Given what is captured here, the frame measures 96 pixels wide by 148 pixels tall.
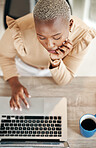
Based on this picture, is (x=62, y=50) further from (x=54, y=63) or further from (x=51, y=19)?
(x=51, y=19)

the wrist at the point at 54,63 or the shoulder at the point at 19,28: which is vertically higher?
the shoulder at the point at 19,28

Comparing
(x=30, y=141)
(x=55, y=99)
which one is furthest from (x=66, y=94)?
(x=30, y=141)

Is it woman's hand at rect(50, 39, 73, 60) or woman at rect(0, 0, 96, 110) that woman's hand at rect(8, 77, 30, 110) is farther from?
woman's hand at rect(50, 39, 73, 60)

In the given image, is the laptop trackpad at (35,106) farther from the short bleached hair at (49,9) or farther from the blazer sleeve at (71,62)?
the short bleached hair at (49,9)

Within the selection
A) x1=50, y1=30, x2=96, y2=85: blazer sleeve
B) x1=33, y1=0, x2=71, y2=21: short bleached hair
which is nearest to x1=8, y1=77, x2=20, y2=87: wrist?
x1=50, y1=30, x2=96, y2=85: blazer sleeve

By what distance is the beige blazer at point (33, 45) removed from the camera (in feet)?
3.48

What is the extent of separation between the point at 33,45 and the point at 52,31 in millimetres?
311

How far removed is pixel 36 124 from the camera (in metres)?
1.04

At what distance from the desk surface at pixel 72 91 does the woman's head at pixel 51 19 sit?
38cm

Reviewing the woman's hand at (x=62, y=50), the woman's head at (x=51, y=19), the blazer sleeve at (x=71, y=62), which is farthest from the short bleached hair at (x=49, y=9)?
the blazer sleeve at (x=71, y=62)

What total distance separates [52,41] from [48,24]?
9 cm

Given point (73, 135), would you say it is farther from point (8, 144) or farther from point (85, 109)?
point (8, 144)

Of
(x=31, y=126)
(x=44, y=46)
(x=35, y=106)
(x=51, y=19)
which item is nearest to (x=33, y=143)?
(x=31, y=126)

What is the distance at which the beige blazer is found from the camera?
1.06 metres
